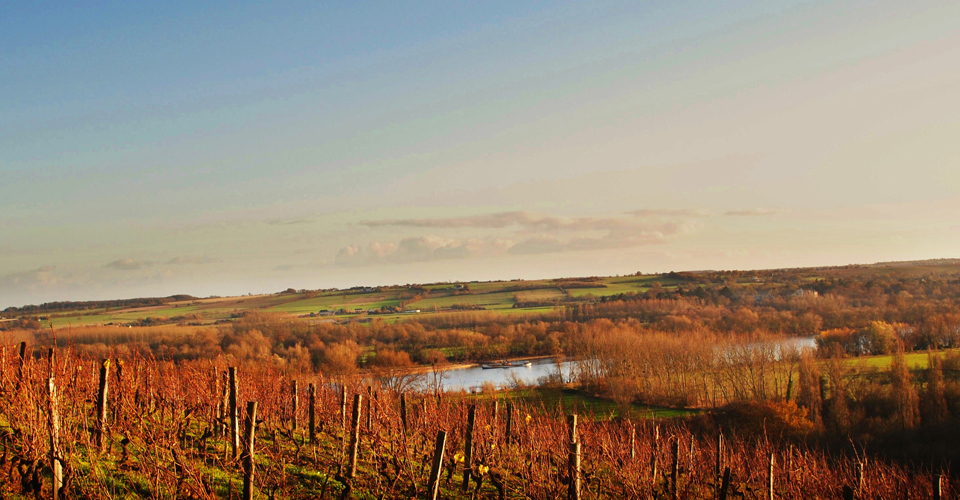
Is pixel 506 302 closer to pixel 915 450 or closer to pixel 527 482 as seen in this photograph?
pixel 915 450

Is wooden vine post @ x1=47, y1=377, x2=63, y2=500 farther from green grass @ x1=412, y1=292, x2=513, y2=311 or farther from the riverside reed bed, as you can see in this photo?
green grass @ x1=412, y1=292, x2=513, y2=311

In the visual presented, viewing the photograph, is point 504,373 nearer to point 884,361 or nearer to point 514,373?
point 514,373

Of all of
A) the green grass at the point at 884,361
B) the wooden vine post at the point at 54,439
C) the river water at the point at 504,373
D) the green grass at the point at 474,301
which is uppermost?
the wooden vine post at the point at 54,439

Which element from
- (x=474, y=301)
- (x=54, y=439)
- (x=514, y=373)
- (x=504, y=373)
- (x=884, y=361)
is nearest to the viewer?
(x=54, y=439)

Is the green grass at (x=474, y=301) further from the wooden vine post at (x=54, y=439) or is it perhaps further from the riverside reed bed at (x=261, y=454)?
the wooden vine post at (x=54, y=439)

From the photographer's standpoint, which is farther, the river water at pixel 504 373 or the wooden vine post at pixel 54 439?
the river water at pixel 504 373

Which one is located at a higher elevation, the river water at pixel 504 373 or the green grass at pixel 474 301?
the green grass at pixel 474 301

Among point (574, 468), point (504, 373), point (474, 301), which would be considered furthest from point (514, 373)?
point (574, 468)

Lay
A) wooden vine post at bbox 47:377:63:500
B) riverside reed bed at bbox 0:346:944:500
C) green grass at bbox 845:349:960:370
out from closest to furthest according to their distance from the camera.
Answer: wooden vine post at bbox 47:377:63:500 < riverside reed bed at bbox 0:346:944:500 < green grass at bbox 845:349:960:370

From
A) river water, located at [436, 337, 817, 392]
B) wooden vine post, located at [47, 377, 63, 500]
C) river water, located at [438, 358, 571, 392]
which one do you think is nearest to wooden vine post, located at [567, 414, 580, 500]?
wooden vine post, located at [47, 377, 63, 500]

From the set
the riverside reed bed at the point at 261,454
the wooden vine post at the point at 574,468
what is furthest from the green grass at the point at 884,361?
the wooden vine post at the point at 574,468

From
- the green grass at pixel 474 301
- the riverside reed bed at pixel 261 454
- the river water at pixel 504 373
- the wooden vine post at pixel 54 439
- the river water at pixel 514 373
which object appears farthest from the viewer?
the green grass at pixel 474 301

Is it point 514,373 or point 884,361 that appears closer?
point 884,361

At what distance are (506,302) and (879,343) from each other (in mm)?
73200
